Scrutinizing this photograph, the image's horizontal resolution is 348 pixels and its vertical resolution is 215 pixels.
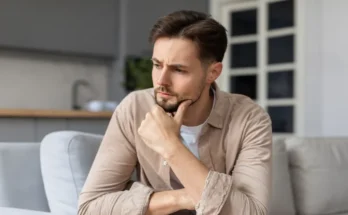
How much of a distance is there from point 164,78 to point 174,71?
0.05 meters

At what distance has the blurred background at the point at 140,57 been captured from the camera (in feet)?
13.6

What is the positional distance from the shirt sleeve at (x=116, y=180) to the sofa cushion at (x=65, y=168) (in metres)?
0.28

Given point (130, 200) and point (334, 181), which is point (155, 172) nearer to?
point (130, 200)

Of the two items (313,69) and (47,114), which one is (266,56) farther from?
(47,114)

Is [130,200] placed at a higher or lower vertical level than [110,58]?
lower

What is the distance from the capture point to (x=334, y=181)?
283 centimetres

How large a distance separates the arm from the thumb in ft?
0.39

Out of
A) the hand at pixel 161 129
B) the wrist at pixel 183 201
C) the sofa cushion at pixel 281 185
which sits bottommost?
the sofa cushion at pixel 281 185

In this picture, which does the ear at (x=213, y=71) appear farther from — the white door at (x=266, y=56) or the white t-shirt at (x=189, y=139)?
the white door at (x=266, y=56)

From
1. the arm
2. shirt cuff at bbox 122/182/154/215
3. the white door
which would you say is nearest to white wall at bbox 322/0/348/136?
the white door

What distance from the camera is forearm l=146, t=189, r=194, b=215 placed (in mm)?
1502

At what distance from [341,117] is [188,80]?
2820 mm

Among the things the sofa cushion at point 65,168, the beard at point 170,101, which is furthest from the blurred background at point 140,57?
the beard at point 170,101

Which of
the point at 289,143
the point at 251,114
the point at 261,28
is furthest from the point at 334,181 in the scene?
the point at 261,28
